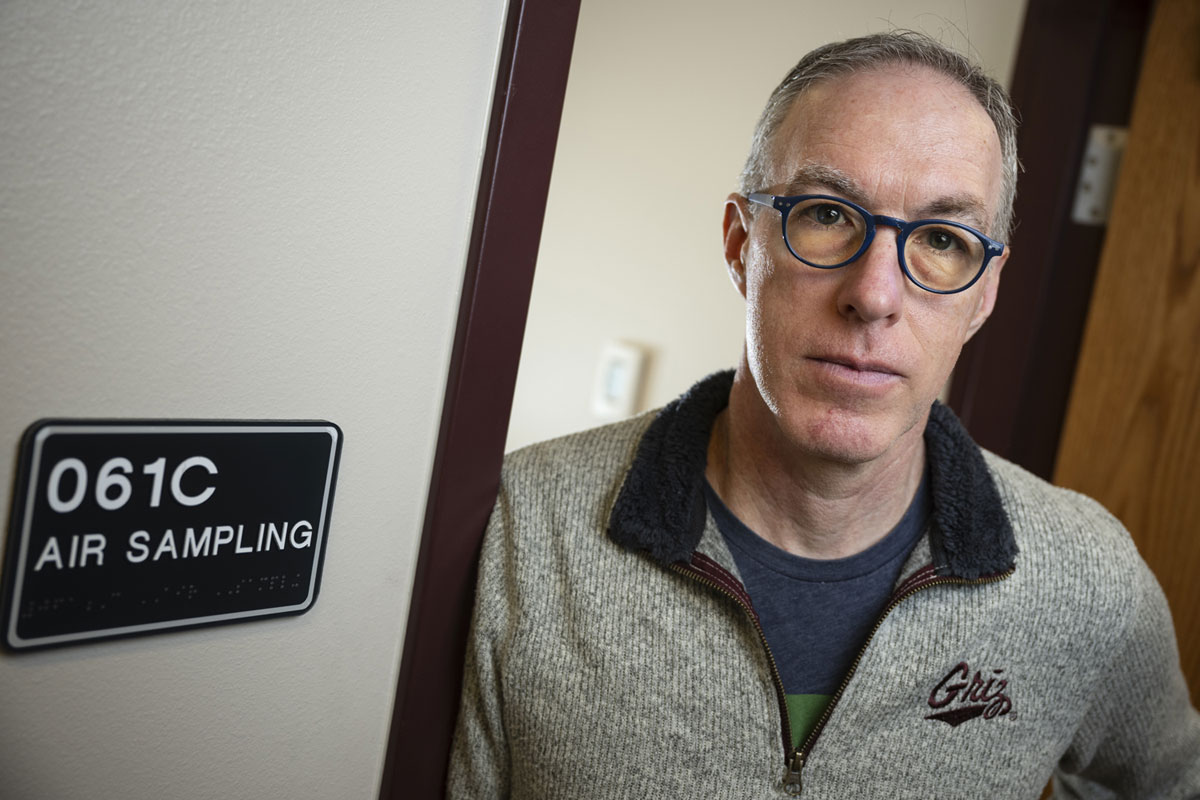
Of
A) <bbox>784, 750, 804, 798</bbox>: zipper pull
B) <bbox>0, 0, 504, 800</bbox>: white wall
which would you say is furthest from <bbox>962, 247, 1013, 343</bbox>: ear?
<bbox>0, 0, 504, 800</bbox>: white wall

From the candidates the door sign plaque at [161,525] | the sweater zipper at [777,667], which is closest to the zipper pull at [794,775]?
the sweater zipper at [777,667]

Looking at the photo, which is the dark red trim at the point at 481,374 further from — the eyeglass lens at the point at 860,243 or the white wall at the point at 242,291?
the eyeglass lens at the point at 860,243

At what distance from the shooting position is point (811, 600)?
1.08m

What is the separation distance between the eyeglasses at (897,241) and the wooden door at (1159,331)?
732 mm

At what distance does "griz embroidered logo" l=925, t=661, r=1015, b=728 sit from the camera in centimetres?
103

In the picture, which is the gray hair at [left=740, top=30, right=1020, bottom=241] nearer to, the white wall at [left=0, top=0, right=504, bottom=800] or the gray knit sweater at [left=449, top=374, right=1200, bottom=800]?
the gray knit sweater at [left=449, top=374, right=1200, bottom=800]

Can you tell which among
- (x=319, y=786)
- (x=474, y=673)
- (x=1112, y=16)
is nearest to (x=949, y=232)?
(x=474, y=673)

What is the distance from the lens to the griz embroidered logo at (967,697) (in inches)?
40.7

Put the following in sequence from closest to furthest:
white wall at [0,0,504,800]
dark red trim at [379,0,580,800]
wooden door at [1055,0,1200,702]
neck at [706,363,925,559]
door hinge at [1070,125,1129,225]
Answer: white wall at [0,0,504,800]
dark red trim at [379,0,580,800]
neck at [706,363,925,559]
wooden door at [1055,0,1200,702]
door hinge at [1070,125,1129,225]

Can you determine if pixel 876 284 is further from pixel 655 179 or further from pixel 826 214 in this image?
pixel 655 179

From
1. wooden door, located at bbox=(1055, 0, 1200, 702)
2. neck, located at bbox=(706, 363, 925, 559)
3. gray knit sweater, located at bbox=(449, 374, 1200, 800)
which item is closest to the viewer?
gray knit sweater, located at bbox=(449, 374, 1200, 800)

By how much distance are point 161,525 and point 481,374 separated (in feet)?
1.06

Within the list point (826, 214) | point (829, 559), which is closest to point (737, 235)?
point (826, 214)

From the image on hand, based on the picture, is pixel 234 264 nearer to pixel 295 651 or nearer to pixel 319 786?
pixel 295 651
